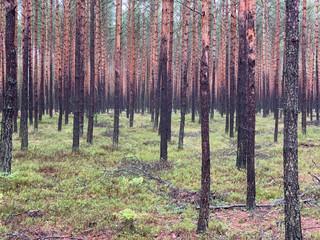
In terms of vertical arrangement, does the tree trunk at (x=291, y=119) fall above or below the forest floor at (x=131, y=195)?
above

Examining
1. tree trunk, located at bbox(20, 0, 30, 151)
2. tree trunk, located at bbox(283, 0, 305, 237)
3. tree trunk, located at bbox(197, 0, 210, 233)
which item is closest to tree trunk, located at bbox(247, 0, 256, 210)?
tree trunk, located at bbox(197, 0, 210, 233)

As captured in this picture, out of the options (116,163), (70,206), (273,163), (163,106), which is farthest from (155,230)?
(273,163)

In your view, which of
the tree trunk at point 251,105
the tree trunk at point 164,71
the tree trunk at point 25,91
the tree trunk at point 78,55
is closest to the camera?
the tree trunk at point 251,105

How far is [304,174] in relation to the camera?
7.98 metres

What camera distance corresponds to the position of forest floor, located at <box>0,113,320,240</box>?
450 cm

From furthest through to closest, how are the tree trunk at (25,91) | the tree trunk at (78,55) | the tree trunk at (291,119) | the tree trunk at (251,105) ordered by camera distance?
1. the tree trunk at (78,55)
2. the tree trunk at (25,91)
3. the tree trunk at (251,105)
4. the tree trunk at (291,119)

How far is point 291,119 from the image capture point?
11.3 feet

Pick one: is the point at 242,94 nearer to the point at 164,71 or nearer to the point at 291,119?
the point at 164,71

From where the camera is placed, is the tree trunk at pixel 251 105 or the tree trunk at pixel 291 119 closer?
the tree trunk at pixel 291 119

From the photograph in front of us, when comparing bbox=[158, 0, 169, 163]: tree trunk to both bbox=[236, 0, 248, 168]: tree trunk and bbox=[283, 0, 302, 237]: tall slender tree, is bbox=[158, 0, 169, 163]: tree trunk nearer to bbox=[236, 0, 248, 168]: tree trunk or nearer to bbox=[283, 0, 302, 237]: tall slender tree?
bbox=[236, 0, 248, 168]: tree trunk

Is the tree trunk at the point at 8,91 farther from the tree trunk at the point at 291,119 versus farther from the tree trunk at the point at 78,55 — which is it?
the tree trunk at the point at 291,119

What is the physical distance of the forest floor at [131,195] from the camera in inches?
177

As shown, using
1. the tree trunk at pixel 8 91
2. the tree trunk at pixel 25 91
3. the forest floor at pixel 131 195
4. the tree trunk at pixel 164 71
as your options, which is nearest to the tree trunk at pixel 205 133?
the forest floor at pixel 131 195

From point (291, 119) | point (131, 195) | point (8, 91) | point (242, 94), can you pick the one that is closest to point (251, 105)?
point (291, 119)
